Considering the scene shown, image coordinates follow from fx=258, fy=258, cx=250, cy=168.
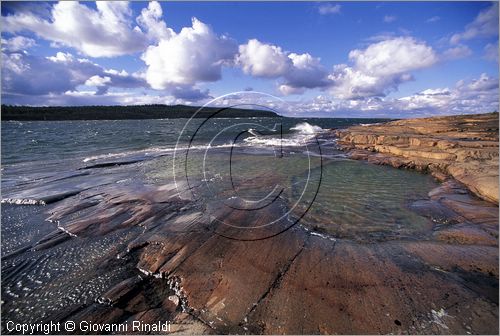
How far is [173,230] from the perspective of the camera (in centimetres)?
709

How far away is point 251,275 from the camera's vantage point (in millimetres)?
5121

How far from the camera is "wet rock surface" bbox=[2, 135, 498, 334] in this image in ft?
13.6

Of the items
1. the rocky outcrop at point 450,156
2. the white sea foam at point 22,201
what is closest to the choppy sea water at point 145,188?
the white sea foam at point 22,201

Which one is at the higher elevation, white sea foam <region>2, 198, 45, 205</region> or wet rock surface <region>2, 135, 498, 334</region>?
wet rock surface <region>2, 135, 498, 334</region>

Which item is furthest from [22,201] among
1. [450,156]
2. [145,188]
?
[450,156]

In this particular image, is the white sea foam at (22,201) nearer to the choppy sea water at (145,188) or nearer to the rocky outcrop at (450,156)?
the choppy sea water at (145,188)

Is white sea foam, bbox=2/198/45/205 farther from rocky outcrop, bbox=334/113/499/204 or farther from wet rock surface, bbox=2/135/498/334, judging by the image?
rocky outcrop, bbox=334/113/499/204

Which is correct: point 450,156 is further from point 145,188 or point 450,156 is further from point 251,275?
point 145,188

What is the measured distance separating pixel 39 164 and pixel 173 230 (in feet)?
59.5

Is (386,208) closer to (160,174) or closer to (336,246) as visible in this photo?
(336,246)

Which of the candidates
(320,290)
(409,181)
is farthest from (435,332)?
(409,181)

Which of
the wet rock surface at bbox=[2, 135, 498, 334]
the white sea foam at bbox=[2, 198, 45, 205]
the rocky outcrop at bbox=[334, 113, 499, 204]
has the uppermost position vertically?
the rocky outcrop at bbox=[334, 113, 499, 204]

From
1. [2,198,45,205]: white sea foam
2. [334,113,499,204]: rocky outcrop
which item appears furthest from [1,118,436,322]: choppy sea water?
[334,113,499,204]: rocky outcrop

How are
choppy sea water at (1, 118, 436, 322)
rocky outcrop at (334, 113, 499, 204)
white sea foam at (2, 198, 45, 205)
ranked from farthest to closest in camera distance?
rocky outcrop at (334, 113, 499, 204)
white sea foam at (2, 198, 45, 205)
choppy sea water at (1, 118, 436, 322)
